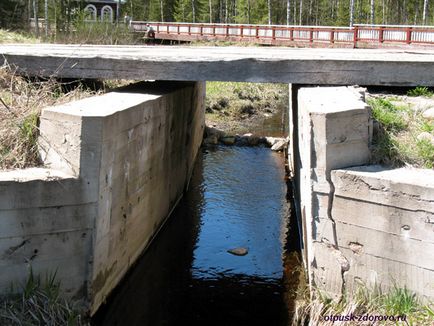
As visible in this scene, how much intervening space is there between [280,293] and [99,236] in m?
3.06

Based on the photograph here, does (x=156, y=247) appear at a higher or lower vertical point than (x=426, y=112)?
lower

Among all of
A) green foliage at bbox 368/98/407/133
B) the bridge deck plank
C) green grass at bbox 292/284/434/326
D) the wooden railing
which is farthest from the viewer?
the wooden railing

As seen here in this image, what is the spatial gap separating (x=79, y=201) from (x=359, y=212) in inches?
128

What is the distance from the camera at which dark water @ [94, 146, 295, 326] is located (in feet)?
27.0

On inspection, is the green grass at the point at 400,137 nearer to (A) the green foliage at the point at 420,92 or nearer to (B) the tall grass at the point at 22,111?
(A) the green foliage at the point at 420,92

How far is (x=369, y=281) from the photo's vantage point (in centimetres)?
667

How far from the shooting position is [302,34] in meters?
32.8

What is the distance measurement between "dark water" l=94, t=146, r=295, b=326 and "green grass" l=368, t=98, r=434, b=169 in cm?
266

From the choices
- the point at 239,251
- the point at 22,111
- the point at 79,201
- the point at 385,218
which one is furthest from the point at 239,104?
the point at 385,218

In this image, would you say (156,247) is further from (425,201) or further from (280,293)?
(425,201)

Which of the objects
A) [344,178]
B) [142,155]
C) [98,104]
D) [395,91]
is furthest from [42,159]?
[395,91]

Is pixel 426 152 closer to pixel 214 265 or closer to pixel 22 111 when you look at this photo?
pixel 214 265

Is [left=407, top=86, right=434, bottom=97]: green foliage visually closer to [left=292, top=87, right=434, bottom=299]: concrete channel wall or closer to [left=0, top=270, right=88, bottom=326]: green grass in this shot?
[left=292, top=87, right=434, bottom=299]: concrete channel wall

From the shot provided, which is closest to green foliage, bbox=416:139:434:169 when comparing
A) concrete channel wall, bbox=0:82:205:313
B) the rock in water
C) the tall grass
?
concrete channel wall, bbox=0:82:205:313
